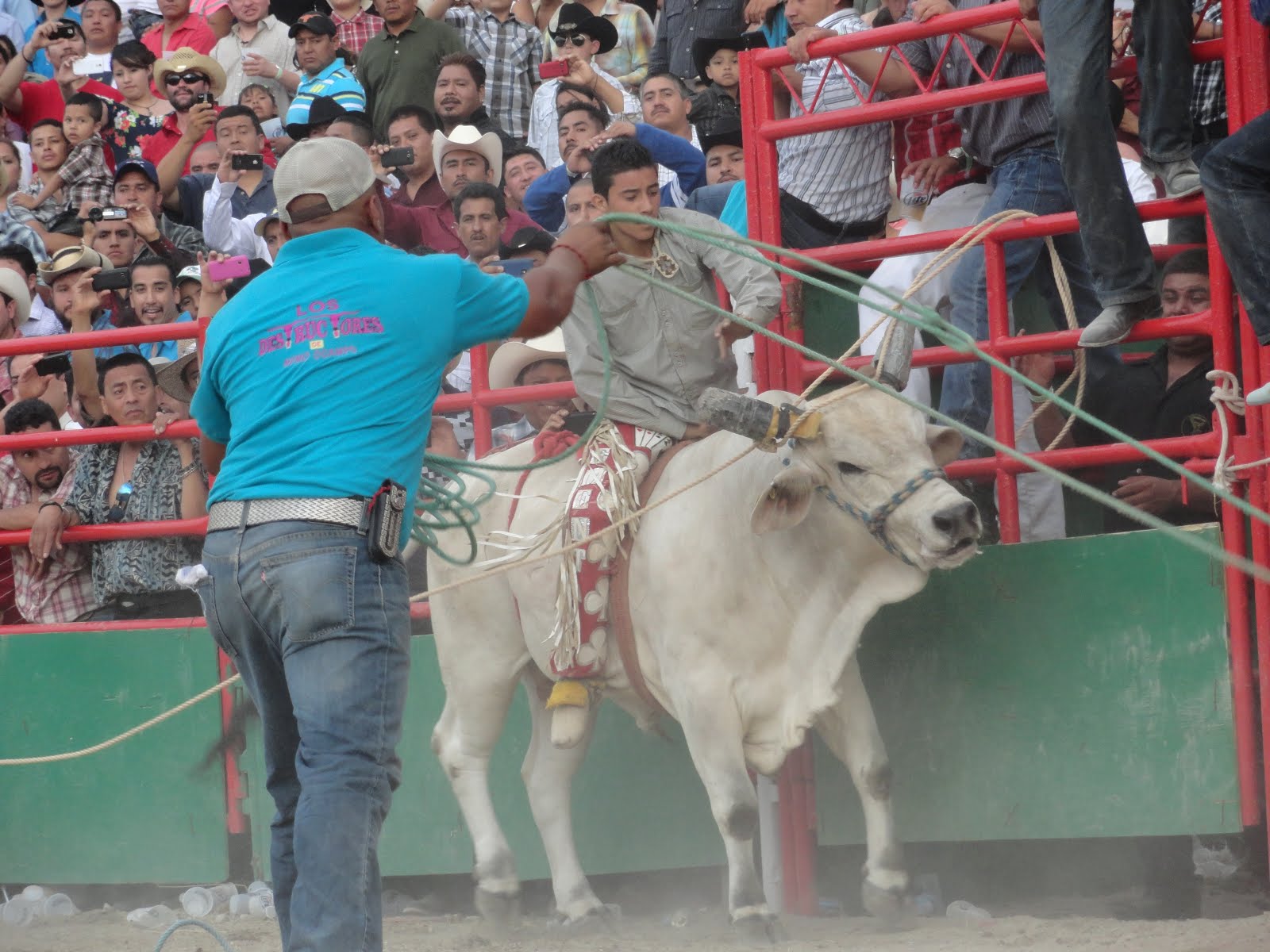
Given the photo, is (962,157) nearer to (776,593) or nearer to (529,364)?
(529,364)

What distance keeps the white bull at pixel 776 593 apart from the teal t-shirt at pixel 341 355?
4.74 ft

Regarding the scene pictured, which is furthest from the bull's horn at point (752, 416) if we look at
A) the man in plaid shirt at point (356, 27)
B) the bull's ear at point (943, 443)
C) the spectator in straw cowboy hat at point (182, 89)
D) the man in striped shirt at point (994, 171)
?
the man in plaid shirt at point (356, 27)

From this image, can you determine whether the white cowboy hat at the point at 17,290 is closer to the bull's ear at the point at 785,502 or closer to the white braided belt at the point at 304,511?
the bull's ear at the point at 785,502

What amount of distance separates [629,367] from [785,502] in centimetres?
94

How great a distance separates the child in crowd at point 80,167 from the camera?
501 inches

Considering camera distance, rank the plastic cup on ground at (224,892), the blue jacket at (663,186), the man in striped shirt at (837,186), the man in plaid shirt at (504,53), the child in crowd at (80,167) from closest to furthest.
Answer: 1. the man in striped shirt at (837,186)
2. the plastic cup on ground at (224,892)
3. the blue jacket at (663,186)
4. the man in plaid shirt at (504,53)
5. the child in crowd at (80,167)

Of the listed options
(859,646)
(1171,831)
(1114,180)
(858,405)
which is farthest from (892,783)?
(1114,180)

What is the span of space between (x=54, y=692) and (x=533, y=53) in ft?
20.0

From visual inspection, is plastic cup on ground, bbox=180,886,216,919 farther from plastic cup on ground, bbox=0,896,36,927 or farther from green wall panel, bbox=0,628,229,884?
plastic cup on ground, bbox=0,896,36,927

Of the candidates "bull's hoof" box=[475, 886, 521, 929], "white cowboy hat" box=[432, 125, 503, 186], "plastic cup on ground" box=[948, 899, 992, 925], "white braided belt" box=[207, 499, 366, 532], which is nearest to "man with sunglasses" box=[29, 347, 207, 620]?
"bull's hoof" box=[475, 886, 521, 929]

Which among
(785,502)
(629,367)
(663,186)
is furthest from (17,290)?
(785,502)

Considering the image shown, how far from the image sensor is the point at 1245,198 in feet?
16.8

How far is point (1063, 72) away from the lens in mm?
5484

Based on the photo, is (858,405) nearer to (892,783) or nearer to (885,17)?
(892,783)
